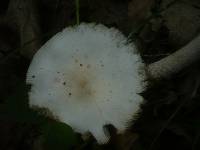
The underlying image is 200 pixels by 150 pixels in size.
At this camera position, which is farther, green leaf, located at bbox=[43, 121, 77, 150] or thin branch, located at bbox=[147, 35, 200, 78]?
thin branch, located at bbox=[147, 35, 200, 78]

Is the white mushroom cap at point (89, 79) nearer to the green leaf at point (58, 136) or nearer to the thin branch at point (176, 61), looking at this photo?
the green leaf at point (58, 136)

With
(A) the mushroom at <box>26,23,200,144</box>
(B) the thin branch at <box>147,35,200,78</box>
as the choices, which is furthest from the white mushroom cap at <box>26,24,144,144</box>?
(B) the thin branch at <box>147,35,200,78</box>

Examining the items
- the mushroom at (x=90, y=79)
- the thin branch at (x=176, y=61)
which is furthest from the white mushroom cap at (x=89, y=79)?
the thin branch at (x=176, y=61)

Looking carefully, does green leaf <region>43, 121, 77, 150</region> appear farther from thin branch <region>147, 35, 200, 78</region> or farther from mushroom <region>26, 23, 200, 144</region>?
thin branch <region>147, 35, 200, 78</region>

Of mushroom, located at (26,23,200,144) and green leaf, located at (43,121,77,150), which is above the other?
mushroom, located at (26,23,200,144)

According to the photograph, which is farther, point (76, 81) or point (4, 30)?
point (4, 30)

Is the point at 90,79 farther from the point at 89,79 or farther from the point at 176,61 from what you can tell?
the point at 176,61

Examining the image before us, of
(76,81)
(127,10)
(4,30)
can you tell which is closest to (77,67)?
(76,81)

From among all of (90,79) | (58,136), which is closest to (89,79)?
(90,79)

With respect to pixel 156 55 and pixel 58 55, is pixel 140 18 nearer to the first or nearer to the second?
pixel 156 55
